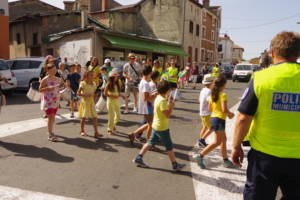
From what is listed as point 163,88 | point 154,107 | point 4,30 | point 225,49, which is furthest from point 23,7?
point 225,49

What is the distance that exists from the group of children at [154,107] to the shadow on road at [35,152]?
0.55 meters

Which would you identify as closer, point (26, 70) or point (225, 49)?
point (26, 70)

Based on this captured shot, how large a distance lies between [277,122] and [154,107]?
232 cm

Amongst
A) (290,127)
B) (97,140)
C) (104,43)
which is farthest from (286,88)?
(104,43)

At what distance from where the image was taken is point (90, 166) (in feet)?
13.9

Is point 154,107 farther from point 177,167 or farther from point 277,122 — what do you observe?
point 277,122

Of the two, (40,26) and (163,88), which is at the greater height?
(40,26)

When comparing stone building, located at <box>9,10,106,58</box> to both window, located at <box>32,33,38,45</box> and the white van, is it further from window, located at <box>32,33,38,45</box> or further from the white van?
the white van

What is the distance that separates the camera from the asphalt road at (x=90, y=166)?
3.45 m

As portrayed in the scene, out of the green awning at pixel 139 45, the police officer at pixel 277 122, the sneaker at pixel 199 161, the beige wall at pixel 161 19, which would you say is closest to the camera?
the police officer at pixel 277 122

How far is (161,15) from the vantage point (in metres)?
31.6

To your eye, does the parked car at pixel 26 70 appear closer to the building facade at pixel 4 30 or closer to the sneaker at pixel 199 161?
the building facade at pixel 4 30

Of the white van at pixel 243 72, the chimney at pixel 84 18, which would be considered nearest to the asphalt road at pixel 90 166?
the chimney at pixel 84 18

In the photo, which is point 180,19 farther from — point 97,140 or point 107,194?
point 107,194
